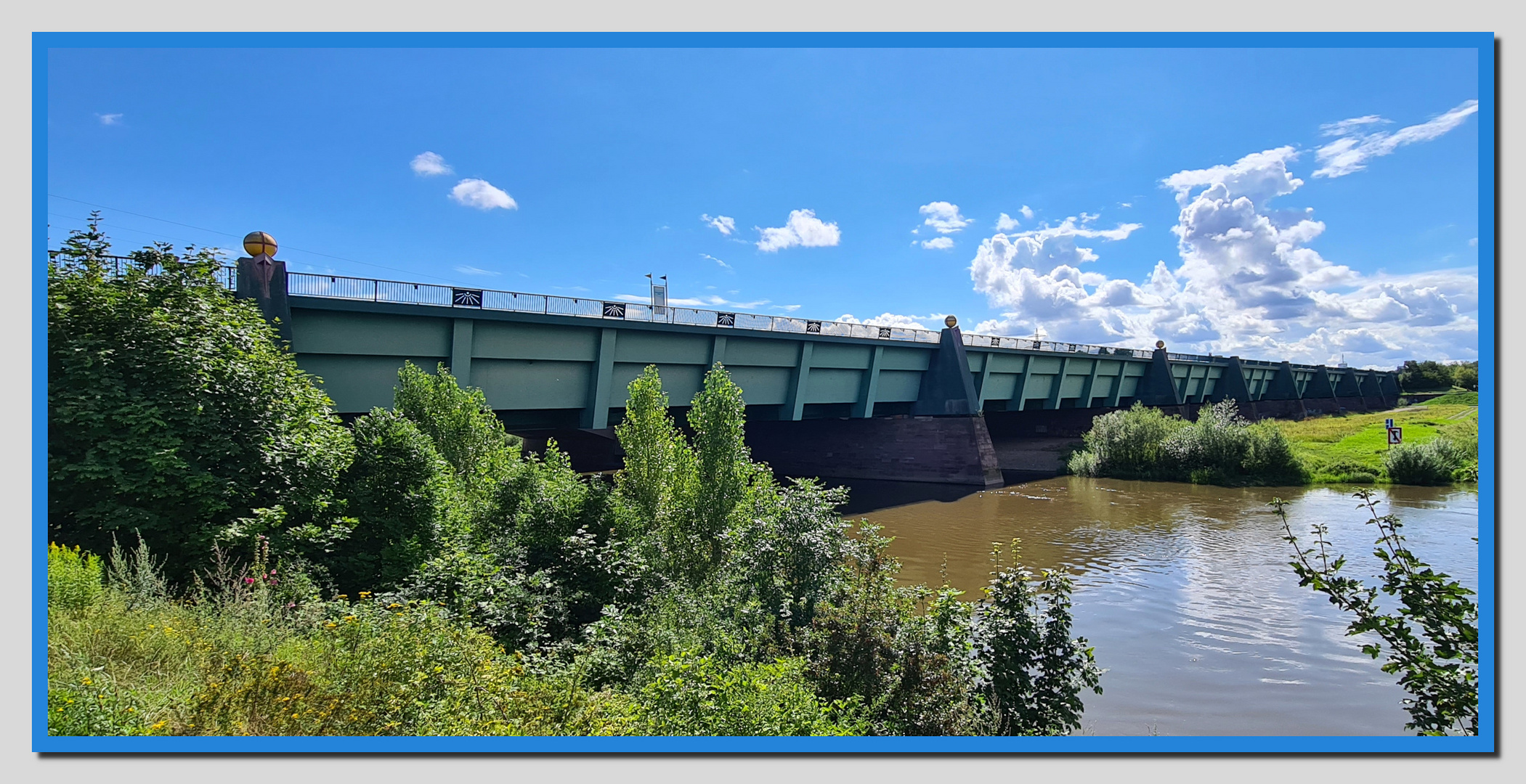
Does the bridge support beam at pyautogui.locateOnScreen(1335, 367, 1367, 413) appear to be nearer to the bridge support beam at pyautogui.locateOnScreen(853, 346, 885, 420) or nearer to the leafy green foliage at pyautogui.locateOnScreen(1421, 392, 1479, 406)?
the leafy green foliage at pyautogui.locateOnScreen(1421, 392, 1479, 406)

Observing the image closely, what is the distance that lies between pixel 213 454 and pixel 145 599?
8.15ft

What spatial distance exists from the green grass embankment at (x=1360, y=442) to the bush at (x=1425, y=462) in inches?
35.7

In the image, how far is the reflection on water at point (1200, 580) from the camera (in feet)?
33.5

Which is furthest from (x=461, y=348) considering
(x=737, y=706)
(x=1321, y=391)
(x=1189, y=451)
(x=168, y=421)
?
(x=1321, y=391)

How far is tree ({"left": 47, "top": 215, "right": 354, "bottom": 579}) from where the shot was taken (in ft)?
26.6

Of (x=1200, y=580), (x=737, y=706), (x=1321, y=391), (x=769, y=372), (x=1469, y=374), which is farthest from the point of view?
(x=1321, y=391)

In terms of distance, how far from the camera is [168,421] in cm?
862

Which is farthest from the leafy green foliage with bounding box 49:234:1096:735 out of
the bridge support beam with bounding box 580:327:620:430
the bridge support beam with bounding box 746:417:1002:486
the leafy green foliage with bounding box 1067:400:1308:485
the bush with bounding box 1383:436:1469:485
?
the leafy green foliage with bounding box 1067:400:1308:485

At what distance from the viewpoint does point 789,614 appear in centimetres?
737

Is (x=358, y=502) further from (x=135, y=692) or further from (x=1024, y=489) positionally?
(x=1024, y=489)

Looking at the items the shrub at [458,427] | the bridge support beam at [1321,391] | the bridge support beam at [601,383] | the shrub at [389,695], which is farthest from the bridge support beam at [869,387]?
the bridge support beam at [1321,391]

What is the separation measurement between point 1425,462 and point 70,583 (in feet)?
143

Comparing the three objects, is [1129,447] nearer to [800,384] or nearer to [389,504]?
[800,384]
